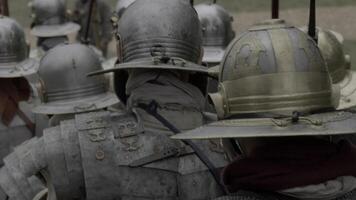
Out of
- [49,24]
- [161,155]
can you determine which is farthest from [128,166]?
[49,24]

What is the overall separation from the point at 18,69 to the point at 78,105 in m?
1.26

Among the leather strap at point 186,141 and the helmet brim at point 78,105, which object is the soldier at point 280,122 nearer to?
the leather strap at point 186,141

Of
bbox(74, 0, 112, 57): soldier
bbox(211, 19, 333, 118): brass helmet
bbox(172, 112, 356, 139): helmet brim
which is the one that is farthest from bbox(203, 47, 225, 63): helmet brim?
bbox(74, 0, 112, 57): soldier

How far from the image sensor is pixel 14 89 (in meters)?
5.43

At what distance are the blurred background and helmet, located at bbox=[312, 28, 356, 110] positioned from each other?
1073 centimetres

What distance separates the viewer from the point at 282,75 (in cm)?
227

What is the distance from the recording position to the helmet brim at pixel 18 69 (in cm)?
547

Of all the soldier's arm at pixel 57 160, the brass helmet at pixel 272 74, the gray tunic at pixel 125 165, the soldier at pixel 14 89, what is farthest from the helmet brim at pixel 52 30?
the brass helmet at pixel 272 74

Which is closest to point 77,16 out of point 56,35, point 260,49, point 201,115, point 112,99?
point 56,35

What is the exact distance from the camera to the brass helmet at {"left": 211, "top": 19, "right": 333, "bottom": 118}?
7.35 feet

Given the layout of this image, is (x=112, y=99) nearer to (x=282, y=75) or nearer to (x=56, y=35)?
(x=282, y=75)

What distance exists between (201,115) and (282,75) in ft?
3.65

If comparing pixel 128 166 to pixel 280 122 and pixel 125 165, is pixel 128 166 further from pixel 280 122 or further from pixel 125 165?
pixel 280 122

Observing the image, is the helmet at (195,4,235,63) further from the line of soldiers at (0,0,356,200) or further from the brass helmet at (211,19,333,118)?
the brass helmet at (211,19,333,118)
